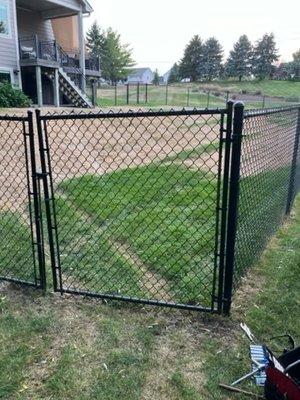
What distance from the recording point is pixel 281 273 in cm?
361

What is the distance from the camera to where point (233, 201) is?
2.71 metres

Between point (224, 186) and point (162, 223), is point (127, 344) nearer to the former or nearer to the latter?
point (224, 186)

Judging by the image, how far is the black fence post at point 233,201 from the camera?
2.50 metres

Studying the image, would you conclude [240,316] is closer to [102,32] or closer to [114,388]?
[114,388]

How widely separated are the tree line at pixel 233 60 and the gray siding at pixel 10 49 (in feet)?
165

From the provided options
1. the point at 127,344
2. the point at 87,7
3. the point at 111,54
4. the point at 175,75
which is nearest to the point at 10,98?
the point at 87,7

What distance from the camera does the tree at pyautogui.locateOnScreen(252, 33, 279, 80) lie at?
60375 mm

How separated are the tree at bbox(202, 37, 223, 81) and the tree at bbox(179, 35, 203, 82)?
710mm

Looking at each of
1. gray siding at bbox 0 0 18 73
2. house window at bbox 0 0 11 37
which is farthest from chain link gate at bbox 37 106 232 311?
house window at bbox 0 0 11 37

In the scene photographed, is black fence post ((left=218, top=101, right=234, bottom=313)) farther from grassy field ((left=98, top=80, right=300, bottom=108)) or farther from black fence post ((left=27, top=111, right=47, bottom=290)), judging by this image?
grassy field ((left=98, top=80, right=300, bottom=108))

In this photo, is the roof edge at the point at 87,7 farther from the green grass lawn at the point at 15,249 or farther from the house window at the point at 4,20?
the green grass lawn at the point at 15,249

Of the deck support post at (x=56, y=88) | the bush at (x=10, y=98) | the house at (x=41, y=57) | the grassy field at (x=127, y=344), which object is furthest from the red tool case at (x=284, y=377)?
the deck support post at (x=56, y=88)

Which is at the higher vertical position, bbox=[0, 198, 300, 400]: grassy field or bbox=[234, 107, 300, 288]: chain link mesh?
bbox=[234, 107, 300, 288]: chain link mesh

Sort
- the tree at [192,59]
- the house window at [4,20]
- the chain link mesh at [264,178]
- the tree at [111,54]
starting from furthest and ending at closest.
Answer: the tree at [192,59] → the tree at [111,54] → the house window at [4,20] → the chain link mesh at [264,178]
